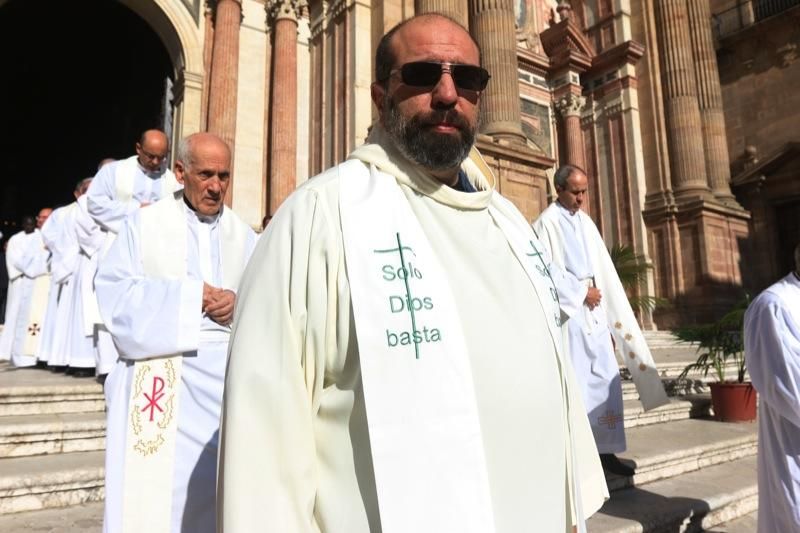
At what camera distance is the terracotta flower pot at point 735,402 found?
Answer: 5719mm

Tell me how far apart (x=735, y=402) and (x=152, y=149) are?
6.18m

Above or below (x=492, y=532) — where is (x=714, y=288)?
above

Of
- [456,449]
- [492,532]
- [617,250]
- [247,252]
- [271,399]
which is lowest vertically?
[492,532]

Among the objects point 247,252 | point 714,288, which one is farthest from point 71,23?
point 714,288

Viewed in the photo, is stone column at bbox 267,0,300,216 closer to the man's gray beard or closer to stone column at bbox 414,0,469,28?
stone column at bbox 414,0,469,28

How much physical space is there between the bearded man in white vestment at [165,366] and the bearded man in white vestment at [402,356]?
1209mm

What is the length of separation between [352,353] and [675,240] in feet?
49.5

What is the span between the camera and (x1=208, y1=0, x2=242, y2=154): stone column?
30.1 ft

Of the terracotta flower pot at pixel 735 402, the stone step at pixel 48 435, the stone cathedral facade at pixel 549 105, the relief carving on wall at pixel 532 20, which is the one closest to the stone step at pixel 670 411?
the terracotta flower pot at pixel 735 402

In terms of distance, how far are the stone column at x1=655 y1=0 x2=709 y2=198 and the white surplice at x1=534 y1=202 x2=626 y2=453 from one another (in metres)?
11.8

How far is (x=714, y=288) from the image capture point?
13.5m

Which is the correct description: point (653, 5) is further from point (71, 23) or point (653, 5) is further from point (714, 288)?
point (71, 23)

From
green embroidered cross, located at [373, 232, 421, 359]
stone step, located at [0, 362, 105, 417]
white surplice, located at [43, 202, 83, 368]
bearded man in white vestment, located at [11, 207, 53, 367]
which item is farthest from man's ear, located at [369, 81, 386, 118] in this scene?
bearded man in white vestment, located at [11, 207, 53, 367]

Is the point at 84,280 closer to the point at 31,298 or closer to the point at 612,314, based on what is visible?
the point at 31,298
